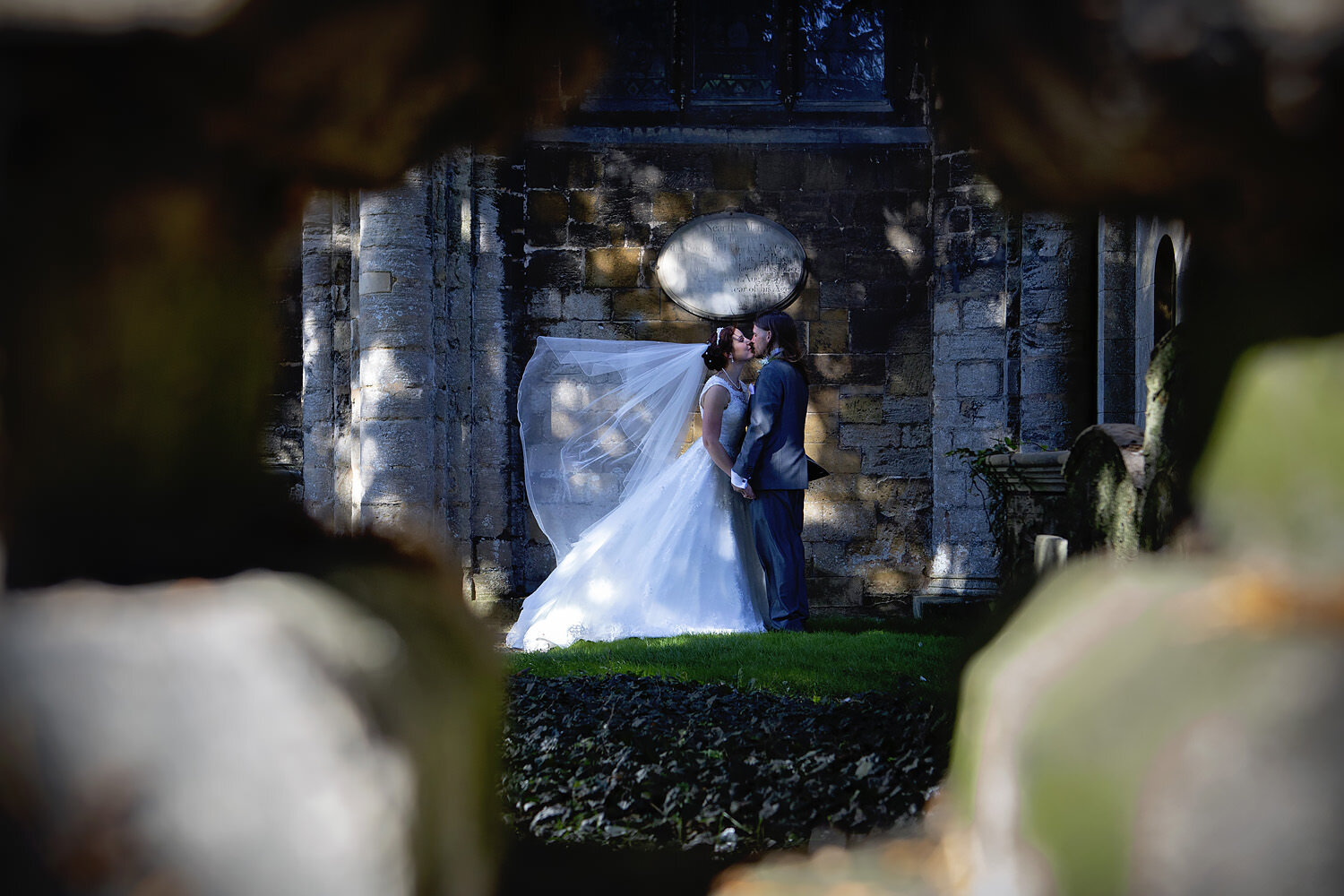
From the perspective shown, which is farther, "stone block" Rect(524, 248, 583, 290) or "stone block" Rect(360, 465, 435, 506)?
"stone block" Rect(524, 248, 583, 290)

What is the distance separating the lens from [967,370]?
840 cm

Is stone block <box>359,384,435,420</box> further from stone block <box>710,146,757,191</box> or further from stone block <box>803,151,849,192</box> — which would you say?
stone block <box>803,151,849,192</box>

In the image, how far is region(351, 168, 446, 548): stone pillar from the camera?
7570 millimetres

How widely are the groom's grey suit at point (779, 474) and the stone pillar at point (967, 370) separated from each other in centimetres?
206

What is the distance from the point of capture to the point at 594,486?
7.68 metres

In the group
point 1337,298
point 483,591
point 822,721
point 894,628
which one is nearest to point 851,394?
point 894,628

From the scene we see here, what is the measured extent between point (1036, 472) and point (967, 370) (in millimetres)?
4115

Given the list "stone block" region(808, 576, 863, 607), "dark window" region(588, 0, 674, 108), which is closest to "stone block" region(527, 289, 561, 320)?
"dark window" region(588, 0, 674, 108)

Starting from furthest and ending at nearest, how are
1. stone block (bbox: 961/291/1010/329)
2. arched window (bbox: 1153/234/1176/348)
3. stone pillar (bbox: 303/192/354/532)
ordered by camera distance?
1. stone pillar (bbox: 303/192/354/532)
2. stone block (bbox: 961/291/1010/329)
3. arched window (bbox: 1153/234/1176/348)

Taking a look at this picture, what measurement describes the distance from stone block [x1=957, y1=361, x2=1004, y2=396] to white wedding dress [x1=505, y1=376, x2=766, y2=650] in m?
2.21

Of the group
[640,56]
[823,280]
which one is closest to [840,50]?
[640,56]

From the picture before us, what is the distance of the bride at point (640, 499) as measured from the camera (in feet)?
21.9

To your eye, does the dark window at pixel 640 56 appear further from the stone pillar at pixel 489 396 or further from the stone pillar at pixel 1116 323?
the stone pillar at pixel 1116 323

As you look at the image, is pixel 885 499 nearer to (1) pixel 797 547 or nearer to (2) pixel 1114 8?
(1) pixel 797 547
